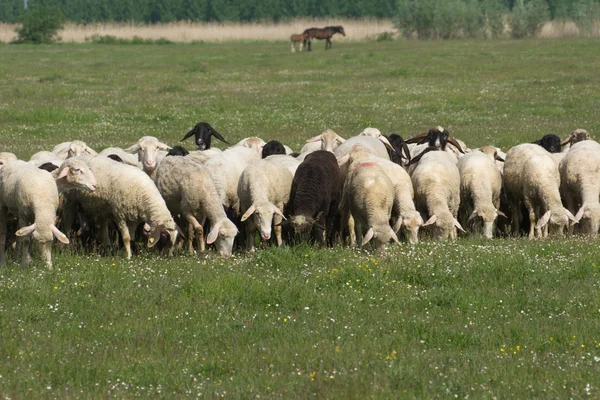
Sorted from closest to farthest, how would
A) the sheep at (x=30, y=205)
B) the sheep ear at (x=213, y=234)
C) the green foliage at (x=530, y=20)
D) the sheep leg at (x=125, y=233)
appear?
the sheep at (x=30, y=205)
the sheep ear at (x=213, y=234)
the sheep leg at (x=125, y=233)
the green foliage at (x=530, y=20)

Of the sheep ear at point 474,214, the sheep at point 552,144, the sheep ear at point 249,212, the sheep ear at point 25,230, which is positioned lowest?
the sheep ear at point 474,214

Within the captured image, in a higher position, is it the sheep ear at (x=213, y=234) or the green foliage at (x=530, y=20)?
the green foliage at (x=530, y=20)

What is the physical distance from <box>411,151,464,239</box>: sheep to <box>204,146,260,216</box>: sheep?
2569mm

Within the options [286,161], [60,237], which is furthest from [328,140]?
[60,237]

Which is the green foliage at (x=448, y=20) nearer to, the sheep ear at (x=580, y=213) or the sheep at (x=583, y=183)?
the sheep at (x=583, y=183)

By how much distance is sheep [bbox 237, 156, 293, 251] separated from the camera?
40.8 ft

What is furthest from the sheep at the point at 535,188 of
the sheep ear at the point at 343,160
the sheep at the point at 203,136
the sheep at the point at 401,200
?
the sheep at the point at 203,136

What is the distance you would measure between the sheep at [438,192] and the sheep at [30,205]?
4863 mm

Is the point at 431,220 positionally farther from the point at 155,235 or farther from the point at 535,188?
the point at 155,235

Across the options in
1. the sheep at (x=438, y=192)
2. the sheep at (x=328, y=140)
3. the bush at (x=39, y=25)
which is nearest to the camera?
the sheep at (x=438, y=192)

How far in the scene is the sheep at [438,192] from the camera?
13.0 metres

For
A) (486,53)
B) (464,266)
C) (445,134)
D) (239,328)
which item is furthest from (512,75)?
(239,328)

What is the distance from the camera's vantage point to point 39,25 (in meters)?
70.7

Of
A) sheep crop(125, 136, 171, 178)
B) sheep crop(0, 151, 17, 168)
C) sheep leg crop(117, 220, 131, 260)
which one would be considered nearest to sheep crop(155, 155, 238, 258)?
sheep leg crop(117, 220, 131, 260)
